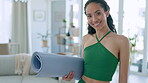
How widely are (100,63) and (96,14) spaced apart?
10.8 inches

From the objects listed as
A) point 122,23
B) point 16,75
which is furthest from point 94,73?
point 122,23

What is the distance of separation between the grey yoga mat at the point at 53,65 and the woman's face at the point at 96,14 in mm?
258

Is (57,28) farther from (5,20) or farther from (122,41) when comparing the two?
(122,41)

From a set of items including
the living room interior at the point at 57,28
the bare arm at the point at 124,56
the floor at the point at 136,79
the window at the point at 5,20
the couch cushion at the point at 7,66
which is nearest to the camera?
Answer: the bare arm at the point at 124,56

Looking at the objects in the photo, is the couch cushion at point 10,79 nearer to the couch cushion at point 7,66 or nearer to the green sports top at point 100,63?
the couch cushion at point 7,66

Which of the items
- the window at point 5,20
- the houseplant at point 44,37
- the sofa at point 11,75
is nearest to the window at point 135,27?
the houseplant at point 44,37

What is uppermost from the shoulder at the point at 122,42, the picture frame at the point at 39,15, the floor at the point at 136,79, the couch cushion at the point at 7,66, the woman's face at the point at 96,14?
the picture frame at the point at 39,15

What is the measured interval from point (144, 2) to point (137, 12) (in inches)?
12.6

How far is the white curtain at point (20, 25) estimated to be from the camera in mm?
6132

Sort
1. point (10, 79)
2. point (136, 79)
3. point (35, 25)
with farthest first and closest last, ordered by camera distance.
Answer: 1. point (35, 25)
2. point (136, 79)
3. point (10, 79)

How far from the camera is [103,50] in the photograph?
108 cm

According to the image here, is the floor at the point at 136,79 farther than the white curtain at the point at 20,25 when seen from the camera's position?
No

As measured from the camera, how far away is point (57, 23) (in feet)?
22.7

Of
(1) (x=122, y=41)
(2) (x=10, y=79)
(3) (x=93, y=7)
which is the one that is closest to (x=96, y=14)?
(3) (x=93, y=7)
